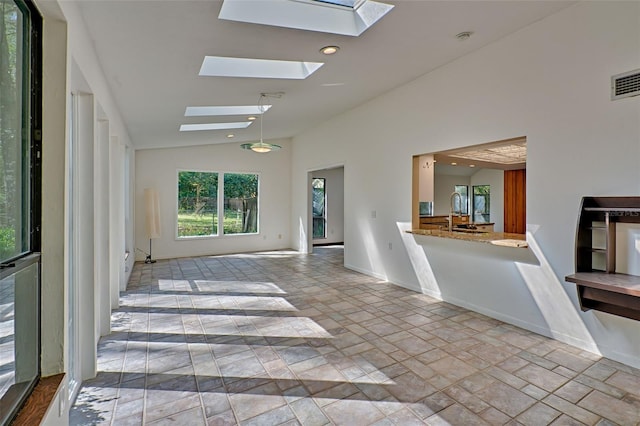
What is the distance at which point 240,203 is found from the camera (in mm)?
8906

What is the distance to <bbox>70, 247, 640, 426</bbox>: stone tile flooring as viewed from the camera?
2.16 metres

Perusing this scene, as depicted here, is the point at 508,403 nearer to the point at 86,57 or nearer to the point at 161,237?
the point at 86,57

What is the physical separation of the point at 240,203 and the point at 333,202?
3.19 m

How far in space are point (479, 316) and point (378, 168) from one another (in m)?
2.76

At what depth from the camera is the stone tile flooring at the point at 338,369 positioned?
216 centimetres

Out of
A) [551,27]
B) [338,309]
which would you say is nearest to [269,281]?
[338,309]

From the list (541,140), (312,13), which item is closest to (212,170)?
(312,13)

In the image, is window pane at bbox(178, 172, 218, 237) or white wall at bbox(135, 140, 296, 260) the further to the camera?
window pane at bbox(178, 172, 218, 237)

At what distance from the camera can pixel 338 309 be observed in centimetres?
423

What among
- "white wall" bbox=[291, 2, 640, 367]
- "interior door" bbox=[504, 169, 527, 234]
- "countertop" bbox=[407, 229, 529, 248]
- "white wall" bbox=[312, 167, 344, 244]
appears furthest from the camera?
"white wall" bbox=[312, 167, 344, 244]

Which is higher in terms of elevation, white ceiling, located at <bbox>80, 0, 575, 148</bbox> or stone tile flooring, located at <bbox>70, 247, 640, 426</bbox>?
white ceiling, located at <bbox>80, 0, 575, 148</bbox>

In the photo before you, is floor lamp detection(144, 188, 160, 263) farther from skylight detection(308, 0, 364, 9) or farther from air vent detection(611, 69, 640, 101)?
air vent detection(611, 69, 640, 101)

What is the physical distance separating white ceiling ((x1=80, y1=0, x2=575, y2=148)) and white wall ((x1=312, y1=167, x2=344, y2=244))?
560 cm

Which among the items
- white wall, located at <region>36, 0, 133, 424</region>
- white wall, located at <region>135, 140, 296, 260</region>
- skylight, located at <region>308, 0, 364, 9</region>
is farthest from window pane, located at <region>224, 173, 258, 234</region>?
white wall, located at <region>36, 0, 133, 424</region>
